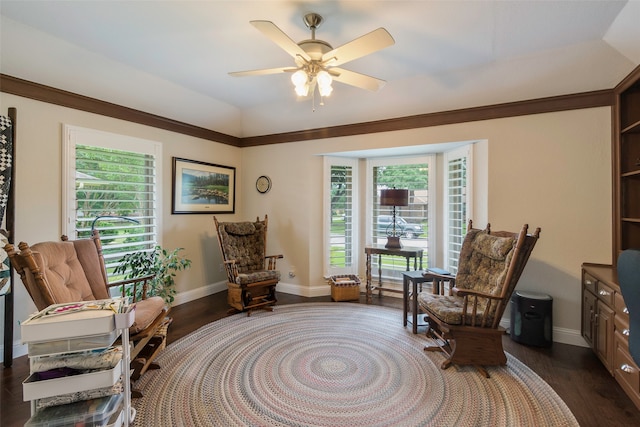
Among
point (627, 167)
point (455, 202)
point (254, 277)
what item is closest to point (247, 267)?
point (254, 277)

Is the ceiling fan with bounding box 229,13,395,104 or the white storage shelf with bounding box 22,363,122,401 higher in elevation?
the ceiling fan with bounding box 229,13,395,104

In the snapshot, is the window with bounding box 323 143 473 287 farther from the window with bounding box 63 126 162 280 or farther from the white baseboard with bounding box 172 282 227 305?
the window with bounding box 63 126 162 280

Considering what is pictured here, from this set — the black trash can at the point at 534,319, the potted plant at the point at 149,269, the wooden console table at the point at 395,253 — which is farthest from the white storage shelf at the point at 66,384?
the black trash can at the point at 534,319

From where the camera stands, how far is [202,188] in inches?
166

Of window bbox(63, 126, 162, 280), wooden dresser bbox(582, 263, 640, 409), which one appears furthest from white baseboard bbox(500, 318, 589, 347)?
window bbox(63, 126, 162, 280)

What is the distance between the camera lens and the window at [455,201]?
3.55 metres

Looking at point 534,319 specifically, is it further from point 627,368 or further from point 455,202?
point 455,202

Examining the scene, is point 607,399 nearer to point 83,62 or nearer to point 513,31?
point 513,31

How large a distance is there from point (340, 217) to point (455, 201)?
164 centimetres

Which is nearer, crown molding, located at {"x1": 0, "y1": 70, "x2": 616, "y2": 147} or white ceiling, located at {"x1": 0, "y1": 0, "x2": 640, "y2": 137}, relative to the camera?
white ceiling, located at {"x1": 0, "y1": 0, "x2": 640, "y2": 137}

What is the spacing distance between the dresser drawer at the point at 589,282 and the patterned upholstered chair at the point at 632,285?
3.99 ft

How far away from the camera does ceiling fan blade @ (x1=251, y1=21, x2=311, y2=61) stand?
5.81ft

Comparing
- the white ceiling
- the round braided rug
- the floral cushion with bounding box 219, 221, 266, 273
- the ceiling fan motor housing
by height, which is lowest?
the round braided rug

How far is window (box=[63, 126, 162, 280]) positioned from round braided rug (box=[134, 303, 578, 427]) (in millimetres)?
1390
